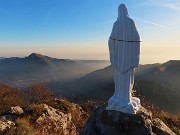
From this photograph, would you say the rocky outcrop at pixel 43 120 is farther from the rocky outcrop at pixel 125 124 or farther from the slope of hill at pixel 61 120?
the rocky outcrop at pixel 125 124

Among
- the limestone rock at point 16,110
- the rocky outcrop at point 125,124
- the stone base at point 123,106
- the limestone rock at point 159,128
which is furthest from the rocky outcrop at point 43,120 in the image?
the limestone rock at point 159,128

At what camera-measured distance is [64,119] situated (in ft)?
71.3

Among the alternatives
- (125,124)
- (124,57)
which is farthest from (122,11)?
(125,124)

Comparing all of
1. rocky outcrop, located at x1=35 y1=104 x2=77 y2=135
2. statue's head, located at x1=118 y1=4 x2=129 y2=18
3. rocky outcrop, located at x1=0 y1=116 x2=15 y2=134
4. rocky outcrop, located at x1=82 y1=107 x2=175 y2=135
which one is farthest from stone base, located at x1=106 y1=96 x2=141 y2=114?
rocky outcrop, located at x1=0 y1=116 x2=15 y2=134

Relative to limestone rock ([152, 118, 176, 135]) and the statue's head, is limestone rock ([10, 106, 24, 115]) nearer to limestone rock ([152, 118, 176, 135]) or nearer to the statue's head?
limestone rock ([152, 118, 176, 135])

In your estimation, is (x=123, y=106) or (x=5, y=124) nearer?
(x=123, y=106)

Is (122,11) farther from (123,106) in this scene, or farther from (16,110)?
(16,110)

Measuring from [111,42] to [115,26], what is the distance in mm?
643

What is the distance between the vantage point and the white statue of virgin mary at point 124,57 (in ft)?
37.3

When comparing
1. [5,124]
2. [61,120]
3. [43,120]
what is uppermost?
[5,124]

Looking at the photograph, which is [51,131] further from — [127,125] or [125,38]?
[125,38]

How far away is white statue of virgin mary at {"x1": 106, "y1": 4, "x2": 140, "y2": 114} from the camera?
1136 centimetres

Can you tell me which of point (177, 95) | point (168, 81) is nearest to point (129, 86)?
point (177, 95)

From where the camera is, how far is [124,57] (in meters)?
11.5
